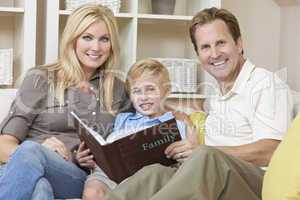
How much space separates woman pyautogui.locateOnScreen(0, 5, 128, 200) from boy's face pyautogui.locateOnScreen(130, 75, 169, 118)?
0.08 meters

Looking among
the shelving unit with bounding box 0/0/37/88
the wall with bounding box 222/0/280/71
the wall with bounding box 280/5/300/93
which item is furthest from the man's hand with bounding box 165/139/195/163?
the wall with bounding box 222/0/280/71

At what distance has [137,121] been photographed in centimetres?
226

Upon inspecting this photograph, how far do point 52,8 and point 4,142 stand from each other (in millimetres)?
654

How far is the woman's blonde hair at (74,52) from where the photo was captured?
2.27 meters

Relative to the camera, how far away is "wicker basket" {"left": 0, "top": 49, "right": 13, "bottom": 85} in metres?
2.48

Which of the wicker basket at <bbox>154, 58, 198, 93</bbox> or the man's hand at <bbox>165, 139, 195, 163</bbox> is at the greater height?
the wicker basket at <bbox>154, 58, 198, 93</bbox>

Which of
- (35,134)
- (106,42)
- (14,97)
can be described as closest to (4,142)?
(35,134)

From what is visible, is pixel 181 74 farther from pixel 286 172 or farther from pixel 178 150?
pixel 286 172

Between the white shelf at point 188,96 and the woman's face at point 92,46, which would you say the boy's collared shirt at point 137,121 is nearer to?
the woman's face at point 92,46

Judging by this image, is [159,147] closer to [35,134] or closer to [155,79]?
[155,79]

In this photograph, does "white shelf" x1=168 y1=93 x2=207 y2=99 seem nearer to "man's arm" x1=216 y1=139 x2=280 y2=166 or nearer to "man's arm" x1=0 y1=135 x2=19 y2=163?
"man's arm" x1=216 y1=139 x2=280 y2=166

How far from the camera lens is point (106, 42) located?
7.66 ft

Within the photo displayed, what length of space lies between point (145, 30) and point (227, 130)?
997 millimetres

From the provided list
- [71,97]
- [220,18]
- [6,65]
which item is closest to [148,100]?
[71,97]
